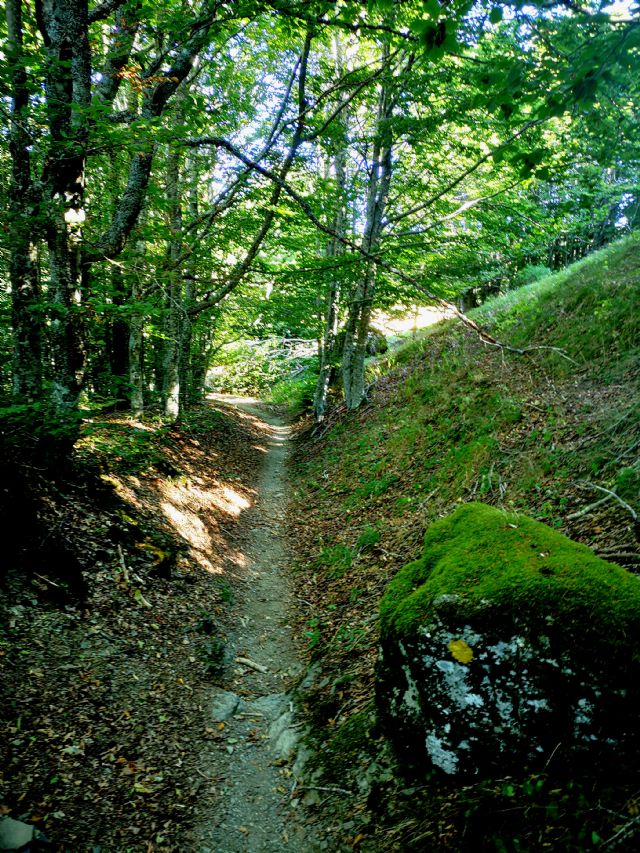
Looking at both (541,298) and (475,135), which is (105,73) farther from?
(541,298)

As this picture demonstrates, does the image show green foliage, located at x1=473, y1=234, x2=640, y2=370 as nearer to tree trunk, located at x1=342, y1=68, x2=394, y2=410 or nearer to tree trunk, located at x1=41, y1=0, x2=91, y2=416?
tree trunk, located at x1=342, y1=68, x2=394, y2=410

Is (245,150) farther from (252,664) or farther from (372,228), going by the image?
(252,664)

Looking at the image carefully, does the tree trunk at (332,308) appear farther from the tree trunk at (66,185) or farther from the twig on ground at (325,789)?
the twig on ground at (325,789)

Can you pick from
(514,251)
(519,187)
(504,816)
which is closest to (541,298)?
(514,251)

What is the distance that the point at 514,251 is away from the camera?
40.0 feet

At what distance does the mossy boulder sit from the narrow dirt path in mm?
1471

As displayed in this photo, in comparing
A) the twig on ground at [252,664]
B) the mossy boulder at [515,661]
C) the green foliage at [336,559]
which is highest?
the mossy boulder at [515,661]

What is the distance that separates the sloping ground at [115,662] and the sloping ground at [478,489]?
1569mm

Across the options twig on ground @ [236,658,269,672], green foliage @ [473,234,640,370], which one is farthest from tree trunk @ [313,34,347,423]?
twig on ground @ [236,658,269,672]

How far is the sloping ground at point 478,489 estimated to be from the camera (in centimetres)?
302

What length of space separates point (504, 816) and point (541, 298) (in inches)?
504

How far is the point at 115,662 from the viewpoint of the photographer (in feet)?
17.3

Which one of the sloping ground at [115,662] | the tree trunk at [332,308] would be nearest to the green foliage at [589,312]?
the tree trunk at [332,308]

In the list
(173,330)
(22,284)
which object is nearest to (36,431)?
(22,284)
